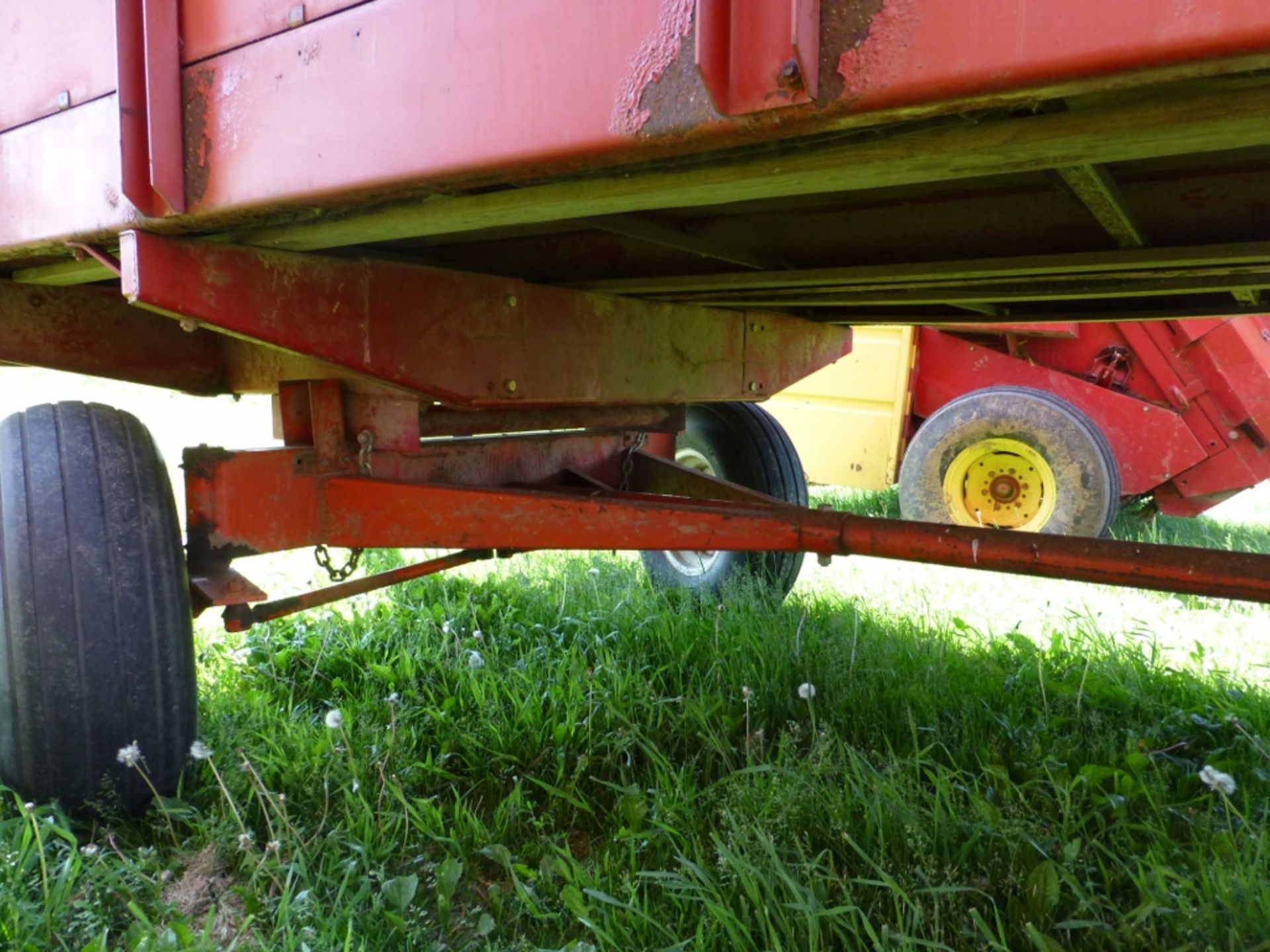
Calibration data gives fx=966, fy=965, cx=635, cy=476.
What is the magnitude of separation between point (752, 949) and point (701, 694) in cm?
96

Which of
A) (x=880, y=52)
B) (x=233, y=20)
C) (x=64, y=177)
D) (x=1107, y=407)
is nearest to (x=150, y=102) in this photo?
(x=233, y=20)

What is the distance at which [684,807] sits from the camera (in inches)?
72.8

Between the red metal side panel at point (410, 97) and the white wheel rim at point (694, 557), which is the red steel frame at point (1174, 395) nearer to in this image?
the white wheel rim at point (694, 557)

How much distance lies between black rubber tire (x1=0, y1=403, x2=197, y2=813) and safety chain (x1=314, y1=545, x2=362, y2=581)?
34 cm

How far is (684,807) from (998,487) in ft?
11.5

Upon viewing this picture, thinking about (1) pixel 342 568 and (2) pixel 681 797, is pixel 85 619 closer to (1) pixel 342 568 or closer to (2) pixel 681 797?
(1) pixel 342 568

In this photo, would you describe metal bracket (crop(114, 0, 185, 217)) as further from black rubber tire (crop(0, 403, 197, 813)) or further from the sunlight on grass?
the sunlight on grass

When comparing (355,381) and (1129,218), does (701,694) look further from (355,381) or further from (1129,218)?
(1129,218)

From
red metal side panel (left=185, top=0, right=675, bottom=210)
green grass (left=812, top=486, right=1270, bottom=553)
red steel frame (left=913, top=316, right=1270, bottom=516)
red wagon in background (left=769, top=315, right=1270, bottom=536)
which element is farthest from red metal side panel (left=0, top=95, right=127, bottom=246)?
red steel frame (left=913, top=316, right=1270, bottom=516)

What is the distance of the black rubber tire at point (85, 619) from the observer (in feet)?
5.89

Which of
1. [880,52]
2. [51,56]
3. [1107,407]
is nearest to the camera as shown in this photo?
[880,52]

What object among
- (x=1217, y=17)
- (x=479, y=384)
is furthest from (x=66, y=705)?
(x=1217, y=17)

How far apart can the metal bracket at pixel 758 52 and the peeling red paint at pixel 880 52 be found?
0.03 meters

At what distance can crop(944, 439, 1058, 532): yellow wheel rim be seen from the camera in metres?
4.68
